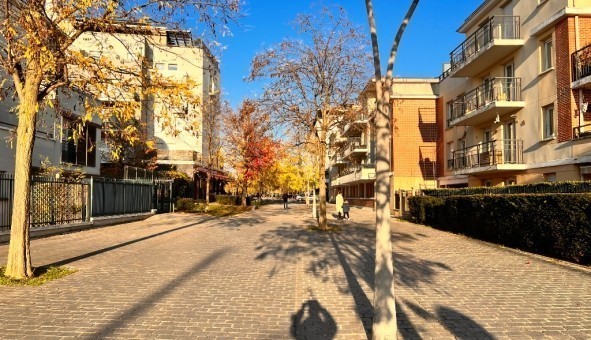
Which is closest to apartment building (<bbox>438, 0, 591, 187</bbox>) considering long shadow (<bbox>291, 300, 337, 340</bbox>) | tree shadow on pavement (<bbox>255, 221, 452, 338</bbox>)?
tree shadow on pavement (<bbox>255, 221, 452, 338</bbox>)

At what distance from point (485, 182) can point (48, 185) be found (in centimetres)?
2020

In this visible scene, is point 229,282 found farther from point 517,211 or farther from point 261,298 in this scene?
point 517,211

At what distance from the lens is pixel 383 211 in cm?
450

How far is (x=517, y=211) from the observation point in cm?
1183

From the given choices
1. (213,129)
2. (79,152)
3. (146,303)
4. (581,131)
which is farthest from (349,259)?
(213,129)

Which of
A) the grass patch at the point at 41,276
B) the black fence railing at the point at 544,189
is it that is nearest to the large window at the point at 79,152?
the grass patch at the point at 41,276

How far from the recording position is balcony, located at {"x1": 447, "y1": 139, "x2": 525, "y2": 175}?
19.5 meters

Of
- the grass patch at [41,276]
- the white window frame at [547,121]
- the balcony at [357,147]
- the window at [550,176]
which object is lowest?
the grass patch at [41,276]

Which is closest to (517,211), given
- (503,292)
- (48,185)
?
(503,292)

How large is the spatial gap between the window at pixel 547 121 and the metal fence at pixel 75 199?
1811cm

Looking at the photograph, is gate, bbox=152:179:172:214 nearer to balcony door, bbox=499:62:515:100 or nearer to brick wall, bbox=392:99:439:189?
brick wall, bbox=392:99:439:189

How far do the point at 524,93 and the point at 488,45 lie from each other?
9.05 ft

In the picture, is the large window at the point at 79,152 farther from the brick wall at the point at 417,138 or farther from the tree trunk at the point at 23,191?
the brick wall at the point at 417,138

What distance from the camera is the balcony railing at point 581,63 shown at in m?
15.0
